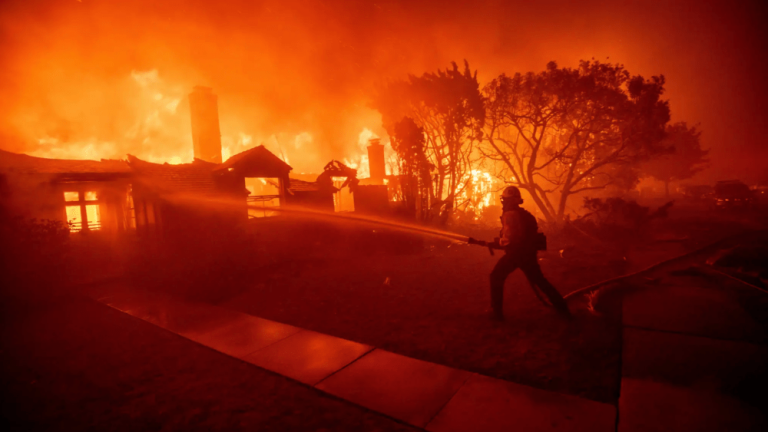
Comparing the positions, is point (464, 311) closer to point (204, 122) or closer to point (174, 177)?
point (174, 177)

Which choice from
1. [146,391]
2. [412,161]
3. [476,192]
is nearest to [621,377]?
[146,391]

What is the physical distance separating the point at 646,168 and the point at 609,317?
58.9m

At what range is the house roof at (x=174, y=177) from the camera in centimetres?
1316

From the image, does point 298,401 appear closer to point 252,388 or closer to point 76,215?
point 252,388

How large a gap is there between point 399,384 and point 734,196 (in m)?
33.2

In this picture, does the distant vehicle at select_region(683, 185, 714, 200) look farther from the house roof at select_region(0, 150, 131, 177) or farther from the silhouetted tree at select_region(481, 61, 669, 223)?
the house roof at select_region(0, 150, 131, 177)

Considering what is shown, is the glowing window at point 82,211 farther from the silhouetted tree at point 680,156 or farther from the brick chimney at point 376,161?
the silhouetted tree at point 680,156

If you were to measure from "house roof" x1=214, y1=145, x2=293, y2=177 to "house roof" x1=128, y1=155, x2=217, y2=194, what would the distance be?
712mm

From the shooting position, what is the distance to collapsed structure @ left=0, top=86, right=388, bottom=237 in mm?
12000

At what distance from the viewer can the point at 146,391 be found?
4.28 meters

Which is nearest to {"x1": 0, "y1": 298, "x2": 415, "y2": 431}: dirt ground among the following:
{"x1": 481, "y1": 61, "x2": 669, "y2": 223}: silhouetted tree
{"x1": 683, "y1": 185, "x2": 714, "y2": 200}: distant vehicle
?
{"x1": 481, "y1": 61, "x2": 669, "y2": 223}: silhouetted tree

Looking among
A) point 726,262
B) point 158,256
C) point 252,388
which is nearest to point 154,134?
point 158,256

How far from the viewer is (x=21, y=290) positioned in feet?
28.1

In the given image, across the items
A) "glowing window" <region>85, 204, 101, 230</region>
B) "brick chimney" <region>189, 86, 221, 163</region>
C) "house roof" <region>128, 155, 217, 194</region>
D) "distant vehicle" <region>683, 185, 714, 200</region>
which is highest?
"brick chimney" <region>189, 86, 221, 163</region>
